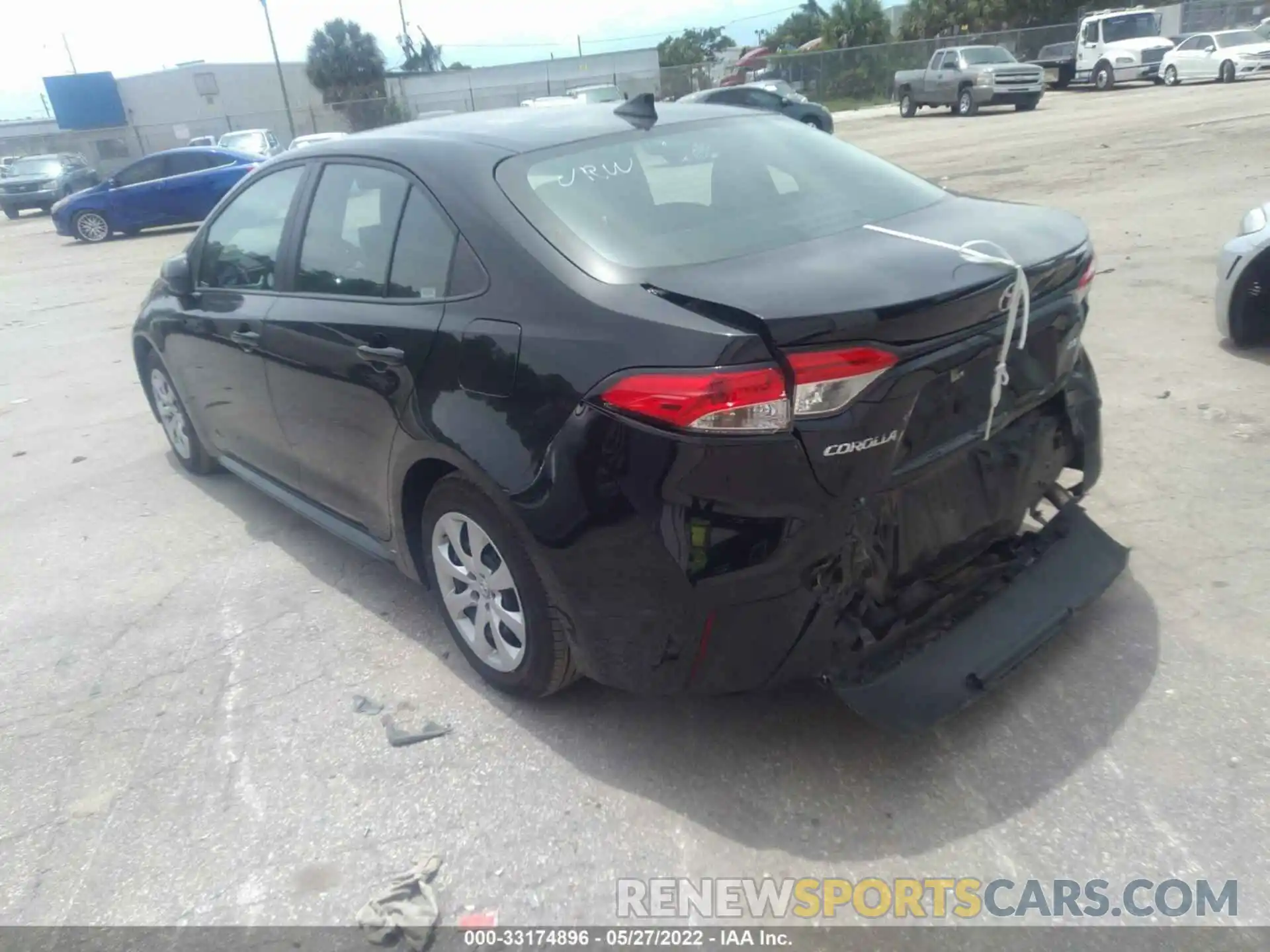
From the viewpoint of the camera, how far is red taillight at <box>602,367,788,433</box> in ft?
7.63

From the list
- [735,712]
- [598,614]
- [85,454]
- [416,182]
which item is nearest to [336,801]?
[598,614]

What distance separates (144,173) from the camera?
19078mm

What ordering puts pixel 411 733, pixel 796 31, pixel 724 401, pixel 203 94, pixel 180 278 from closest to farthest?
pixel 724 401, pixel 411 733, pixel 180 278, pixel 203 94, pixel 796 31

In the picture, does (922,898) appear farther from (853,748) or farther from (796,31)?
(796,31)

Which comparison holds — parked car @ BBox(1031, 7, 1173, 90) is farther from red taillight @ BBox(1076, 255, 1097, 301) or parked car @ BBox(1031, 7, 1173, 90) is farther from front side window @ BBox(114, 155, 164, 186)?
red taillight @ BBox(1076, 255, 1097, 301)

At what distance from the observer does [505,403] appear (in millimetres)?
2768

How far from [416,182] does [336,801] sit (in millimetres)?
1962

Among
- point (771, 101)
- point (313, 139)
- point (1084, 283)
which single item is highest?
point (313, 139)

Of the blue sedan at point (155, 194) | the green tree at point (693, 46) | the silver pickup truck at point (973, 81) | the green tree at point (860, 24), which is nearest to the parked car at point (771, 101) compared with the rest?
the silver pickup truck at point (973, 81)

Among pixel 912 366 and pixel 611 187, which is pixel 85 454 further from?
pixel 912 366

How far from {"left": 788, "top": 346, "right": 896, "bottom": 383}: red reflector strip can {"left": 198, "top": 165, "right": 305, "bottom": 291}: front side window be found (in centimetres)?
247

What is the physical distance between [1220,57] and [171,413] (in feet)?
102

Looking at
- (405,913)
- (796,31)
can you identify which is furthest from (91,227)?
(796,31)

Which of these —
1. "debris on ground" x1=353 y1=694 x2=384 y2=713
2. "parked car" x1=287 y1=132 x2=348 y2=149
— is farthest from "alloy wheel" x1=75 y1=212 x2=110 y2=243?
"debris on ground" x1=353 y1=694 x2=384 y2=713
